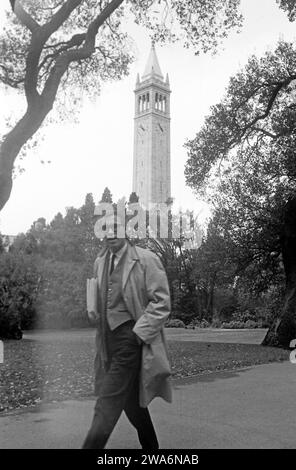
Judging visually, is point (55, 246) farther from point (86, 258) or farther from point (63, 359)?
point (63, 359)

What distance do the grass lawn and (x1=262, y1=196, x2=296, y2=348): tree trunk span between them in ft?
3.10

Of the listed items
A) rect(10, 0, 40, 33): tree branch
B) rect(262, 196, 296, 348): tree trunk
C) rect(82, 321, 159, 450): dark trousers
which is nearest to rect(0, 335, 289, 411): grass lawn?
rect(262, 196, 296, 348): tree trunk

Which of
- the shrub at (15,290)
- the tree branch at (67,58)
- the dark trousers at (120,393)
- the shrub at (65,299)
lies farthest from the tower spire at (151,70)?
the dark trousers at (120,393)

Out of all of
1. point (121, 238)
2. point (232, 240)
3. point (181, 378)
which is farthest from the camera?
point (232, 240)

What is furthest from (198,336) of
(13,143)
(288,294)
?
(13,143)

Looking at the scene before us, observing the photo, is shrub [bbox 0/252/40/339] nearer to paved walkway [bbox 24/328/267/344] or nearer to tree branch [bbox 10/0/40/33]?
paved walkway [bbox 24/328/267/344]

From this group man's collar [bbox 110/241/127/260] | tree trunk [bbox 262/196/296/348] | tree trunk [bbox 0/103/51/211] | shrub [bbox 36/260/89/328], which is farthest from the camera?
shrub [bbox 36/260/89/328]

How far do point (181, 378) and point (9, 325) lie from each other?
36.2ft

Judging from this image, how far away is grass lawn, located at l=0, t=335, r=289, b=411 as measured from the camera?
273 inches

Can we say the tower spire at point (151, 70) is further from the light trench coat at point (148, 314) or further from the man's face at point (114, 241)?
the light trench coat at point (148, 314)

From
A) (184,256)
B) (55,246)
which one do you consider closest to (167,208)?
(184,256)

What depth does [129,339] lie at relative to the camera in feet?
12.3
